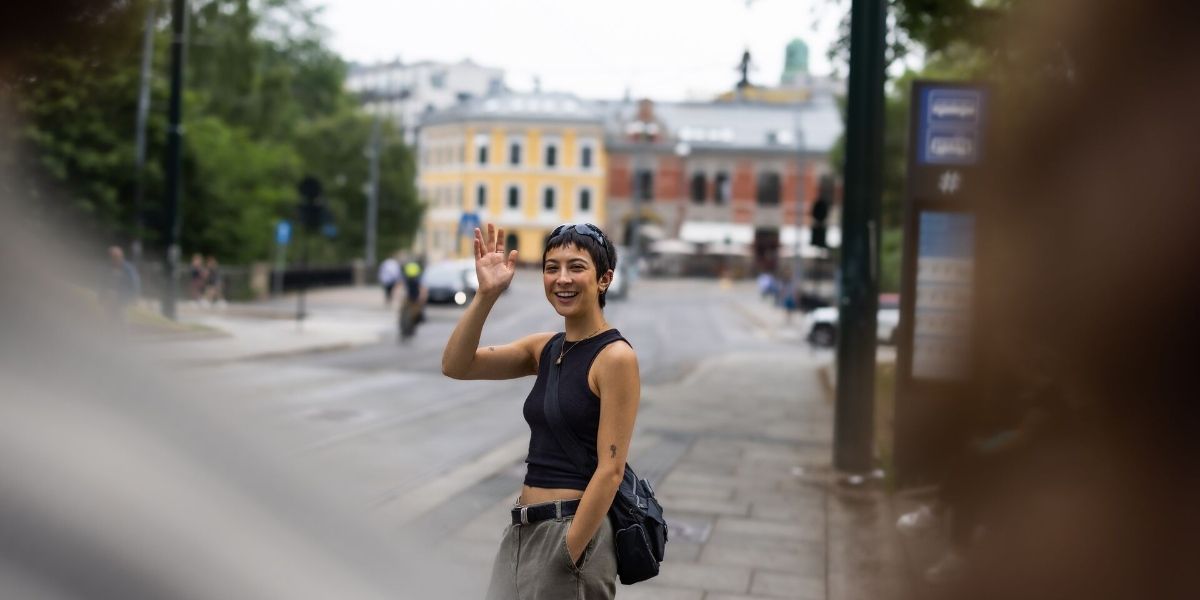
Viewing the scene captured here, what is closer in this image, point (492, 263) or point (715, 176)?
point (492, 263)

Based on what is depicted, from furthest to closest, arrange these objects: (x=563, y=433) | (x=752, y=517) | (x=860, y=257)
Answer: (x=860, y=257) → (x=752, y=517) → (x=563, y=433)

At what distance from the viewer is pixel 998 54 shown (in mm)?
13664

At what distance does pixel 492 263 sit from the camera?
3.68m

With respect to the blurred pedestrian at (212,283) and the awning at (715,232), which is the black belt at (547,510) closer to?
the blurred pedestrian at (212,283)

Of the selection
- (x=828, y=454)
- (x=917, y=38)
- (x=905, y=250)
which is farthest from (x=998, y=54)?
(x=905, y=250)

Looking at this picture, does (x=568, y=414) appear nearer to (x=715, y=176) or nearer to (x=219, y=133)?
(x=219, y=133)

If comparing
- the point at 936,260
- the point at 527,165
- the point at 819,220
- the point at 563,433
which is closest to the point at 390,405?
the point at 936,260

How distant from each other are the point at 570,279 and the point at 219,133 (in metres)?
→ 35.5

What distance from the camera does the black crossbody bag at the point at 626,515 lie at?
3.56 meters

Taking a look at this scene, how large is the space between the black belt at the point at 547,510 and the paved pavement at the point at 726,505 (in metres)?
2.71

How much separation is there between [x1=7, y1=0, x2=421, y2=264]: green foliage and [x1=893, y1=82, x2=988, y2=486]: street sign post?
499 cm

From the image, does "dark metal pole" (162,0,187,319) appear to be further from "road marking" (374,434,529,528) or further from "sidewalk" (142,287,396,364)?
"road marking" (374,434,529,528)

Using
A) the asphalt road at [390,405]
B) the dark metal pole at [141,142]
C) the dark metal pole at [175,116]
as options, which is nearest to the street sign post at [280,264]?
the dark metal pole at [141,142]

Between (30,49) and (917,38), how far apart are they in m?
12.8
